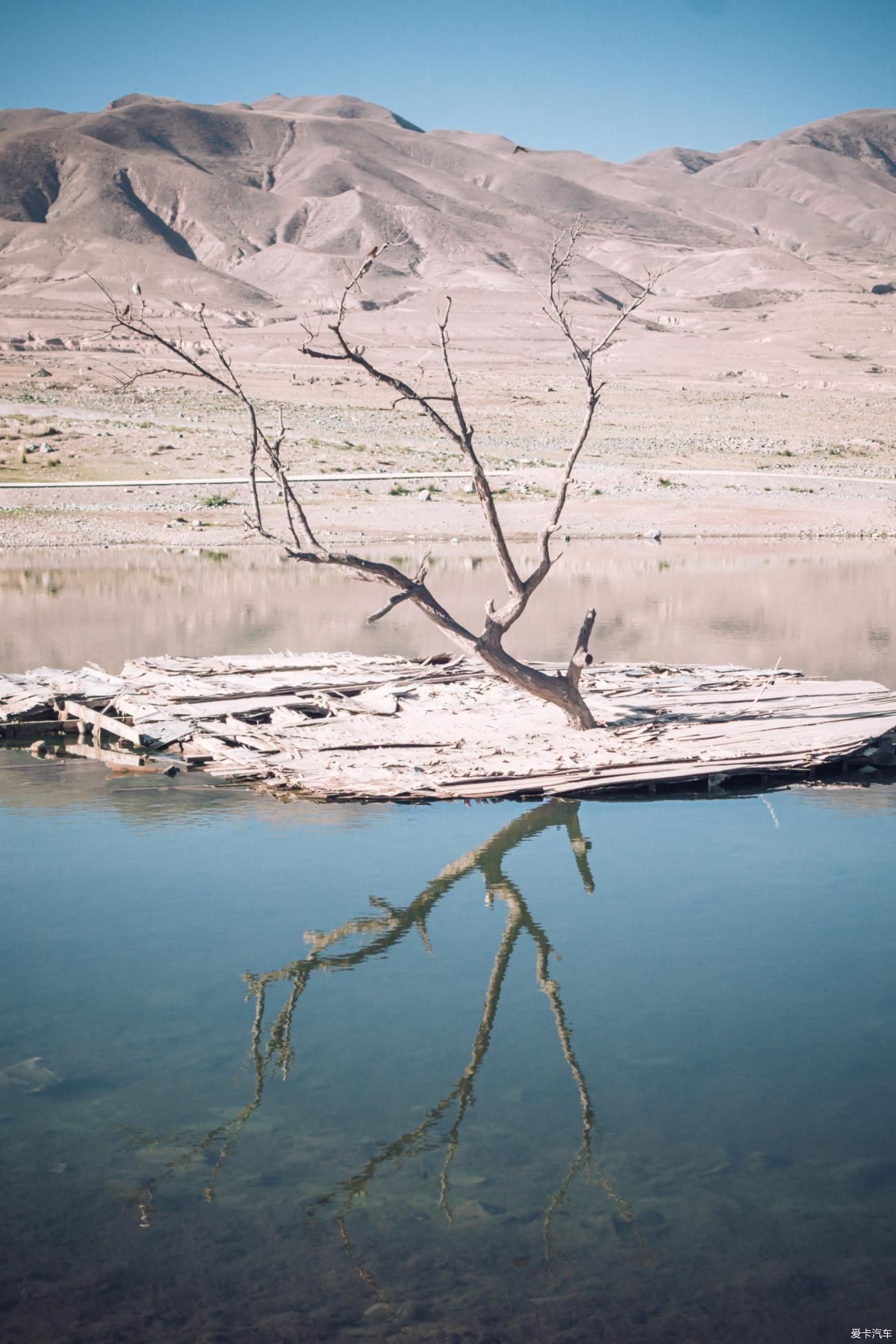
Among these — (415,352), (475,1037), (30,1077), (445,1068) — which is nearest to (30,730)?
(30,1077)

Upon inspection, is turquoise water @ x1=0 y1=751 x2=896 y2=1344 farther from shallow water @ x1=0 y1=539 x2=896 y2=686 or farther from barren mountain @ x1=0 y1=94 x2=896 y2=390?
barren mountain @ x1=0 y1=94 x2=896 y2=390

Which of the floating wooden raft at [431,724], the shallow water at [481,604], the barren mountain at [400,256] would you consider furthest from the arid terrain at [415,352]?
the floating wooden raft at [431,724]

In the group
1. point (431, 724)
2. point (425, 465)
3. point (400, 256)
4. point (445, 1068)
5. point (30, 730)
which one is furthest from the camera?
point (400, 256)

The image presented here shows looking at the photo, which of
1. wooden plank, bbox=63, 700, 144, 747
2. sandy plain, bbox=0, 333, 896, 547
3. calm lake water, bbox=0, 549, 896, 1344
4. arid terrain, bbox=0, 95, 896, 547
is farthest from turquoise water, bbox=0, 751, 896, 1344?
sandy plain, bbox=0, 333, 896, 547

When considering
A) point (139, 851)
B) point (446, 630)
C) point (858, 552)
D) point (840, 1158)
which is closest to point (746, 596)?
point (858, 552)

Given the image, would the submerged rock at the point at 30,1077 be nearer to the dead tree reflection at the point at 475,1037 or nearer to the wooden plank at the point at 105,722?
the dead tree reflection at the point at 475,1037

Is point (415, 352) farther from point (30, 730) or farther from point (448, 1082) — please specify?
point (448, 1082)

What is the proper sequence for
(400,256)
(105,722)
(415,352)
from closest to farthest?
1. (105,722)
2. (415,352)
3. (400,256)
